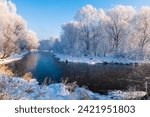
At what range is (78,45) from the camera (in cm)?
7019

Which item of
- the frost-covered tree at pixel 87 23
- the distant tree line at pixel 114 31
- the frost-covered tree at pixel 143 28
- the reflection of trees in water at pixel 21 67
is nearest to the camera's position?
the reflection of trees in water at pixel 21 67

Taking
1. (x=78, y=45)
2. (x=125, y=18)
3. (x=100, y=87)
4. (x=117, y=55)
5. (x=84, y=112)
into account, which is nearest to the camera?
(x=84, y=112)

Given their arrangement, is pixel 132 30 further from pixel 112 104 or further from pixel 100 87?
pixel 112 104

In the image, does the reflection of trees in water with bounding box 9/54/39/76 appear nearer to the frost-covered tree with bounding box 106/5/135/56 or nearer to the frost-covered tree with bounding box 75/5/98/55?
the frost-covered tree with bounding box 75/5/98/55

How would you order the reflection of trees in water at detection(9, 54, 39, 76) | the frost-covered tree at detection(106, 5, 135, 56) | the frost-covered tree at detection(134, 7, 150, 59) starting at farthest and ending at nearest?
the frost-covered tree at detection(106, 5, 135, 56) < the frost-covered tree at detection(134, 7, 150, 59) < the reflection of trees in water at detection(9, 54, 39, 76)

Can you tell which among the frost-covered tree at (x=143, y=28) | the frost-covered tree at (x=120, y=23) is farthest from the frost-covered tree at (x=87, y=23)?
the frost-covered tree at (x=143, y=28)

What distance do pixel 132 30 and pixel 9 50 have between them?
2605cm

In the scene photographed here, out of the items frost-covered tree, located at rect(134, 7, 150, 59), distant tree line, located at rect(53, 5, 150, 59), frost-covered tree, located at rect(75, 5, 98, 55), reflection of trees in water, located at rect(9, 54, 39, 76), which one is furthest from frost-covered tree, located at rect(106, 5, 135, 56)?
reflection of trees in water, located at rect(9, 54, 39, 76)

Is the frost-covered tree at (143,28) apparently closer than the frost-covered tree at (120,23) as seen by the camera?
Yes

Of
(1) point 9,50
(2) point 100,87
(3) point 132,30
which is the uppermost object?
(3) point 132,30

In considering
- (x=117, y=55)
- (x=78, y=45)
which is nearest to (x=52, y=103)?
(x=117, y=55)

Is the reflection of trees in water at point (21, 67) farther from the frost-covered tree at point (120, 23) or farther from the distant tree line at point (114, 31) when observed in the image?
the frost-covered tree at point (120, 23)

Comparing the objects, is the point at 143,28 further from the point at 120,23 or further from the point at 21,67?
the point at 21,67

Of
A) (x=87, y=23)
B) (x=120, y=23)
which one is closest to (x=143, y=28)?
(x=120, y=23)
